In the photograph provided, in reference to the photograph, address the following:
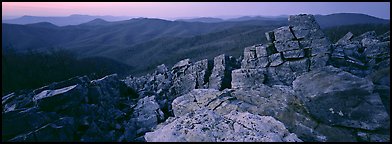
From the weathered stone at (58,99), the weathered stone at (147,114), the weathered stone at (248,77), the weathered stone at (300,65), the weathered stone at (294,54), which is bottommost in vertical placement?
the weathered stone at (147,114)

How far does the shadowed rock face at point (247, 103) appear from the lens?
470 inches

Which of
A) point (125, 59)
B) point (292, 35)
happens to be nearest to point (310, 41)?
point (292, 35)

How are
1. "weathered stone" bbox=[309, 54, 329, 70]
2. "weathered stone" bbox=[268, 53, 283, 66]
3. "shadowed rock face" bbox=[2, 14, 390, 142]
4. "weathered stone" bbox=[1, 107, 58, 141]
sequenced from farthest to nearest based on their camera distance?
1. "weathered stone" bbox=[268, 53, 283, 66]
2. "weathered stone" bbox=[309, 54, 329, 70]
3. "weathered stone" bbox=[1, 107, 58, 141]
4. "shadowed rock face" bbox=[2, 14, 390, 142]

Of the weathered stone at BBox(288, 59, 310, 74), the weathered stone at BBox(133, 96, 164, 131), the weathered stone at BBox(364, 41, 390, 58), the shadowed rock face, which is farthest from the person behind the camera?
the weathered stone at BBox(364, 41, 390, 58)

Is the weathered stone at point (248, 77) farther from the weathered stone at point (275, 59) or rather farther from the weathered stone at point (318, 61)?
the weathered stone at point (318, 61)

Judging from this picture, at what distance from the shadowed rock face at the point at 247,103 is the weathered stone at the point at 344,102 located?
0.04 metres

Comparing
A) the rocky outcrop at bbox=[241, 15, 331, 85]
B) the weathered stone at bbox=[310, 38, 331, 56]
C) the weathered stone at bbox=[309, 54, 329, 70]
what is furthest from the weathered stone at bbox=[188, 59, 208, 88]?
the weathered stone at bbox=[310, 38, 331, 56]

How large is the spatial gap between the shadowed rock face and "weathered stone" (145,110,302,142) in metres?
0.04

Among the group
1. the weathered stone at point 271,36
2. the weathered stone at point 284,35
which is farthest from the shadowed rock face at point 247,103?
the weathered stone at point 271,36

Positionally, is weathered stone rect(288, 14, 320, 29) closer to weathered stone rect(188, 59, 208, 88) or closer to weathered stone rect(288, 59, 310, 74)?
weathered stone rect(288, 59, 310, 74)

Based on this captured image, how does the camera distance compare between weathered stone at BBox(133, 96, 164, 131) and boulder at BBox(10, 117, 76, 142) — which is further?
weathered stone at BBox(133, 96, 164, 131)

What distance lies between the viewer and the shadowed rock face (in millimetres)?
11945

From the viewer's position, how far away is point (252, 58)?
29062 millimetres

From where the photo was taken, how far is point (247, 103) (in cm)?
1579
